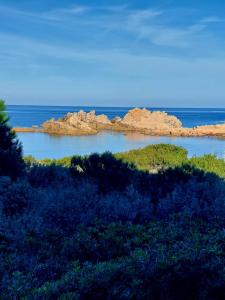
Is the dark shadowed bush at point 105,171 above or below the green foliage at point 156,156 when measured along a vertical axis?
above

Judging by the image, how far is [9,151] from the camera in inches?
450

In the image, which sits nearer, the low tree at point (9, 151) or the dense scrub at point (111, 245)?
the dense scrub at point (111, 245)

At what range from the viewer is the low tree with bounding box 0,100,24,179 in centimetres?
1030

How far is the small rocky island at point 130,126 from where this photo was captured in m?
50.6

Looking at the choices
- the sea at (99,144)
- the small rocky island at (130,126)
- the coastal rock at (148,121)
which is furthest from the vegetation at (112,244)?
the coastal rock at (148,121)

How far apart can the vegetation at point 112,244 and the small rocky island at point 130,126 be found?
41.8 m

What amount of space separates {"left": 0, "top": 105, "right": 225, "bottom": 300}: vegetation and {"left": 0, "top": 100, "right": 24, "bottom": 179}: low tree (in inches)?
78.1

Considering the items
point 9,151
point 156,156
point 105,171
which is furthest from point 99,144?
point 105,171

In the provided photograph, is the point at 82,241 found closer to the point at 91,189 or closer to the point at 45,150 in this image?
the point at 91,189

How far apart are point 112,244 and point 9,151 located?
7.41 m

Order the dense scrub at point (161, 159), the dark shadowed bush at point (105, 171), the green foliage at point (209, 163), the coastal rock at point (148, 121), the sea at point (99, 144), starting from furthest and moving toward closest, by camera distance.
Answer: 1. the coastal rock at point (148, 121)
2. the sea at point (99, 144)
3. the dense scrub at point (161, 159)
4. the green foliage at point (209, 163)
5. the dark shadowed bush at point (105, 171)

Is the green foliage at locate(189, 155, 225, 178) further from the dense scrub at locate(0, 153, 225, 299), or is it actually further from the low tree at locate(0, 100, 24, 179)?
the dense scrub at locate(0, 153, 225, 299)

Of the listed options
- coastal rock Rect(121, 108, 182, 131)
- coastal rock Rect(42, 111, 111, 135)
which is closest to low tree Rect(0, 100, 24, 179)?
coastal rock Rect(42, 111, 111, 135)

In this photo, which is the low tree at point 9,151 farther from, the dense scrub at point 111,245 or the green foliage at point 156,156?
the green foliage at point 156,156
